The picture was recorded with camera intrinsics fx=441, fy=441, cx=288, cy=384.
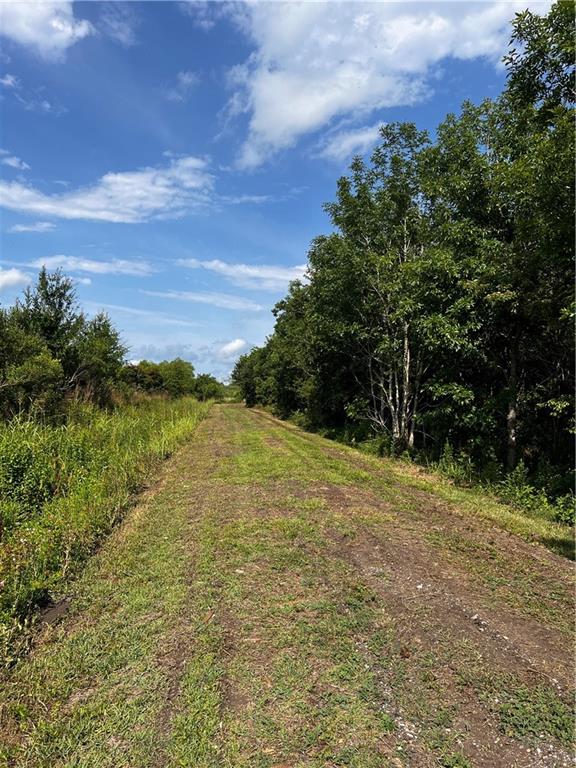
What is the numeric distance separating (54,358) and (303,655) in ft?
48.8

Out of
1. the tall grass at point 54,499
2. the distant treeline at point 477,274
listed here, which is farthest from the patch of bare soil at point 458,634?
the distant treeline at point 477,274

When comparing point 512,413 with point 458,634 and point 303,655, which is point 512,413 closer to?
point 458,634

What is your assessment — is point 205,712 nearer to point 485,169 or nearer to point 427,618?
point 427,618

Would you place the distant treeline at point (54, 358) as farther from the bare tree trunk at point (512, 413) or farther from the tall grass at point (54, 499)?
the bare tree trunk at point (512, 413)

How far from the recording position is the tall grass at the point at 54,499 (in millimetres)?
3754

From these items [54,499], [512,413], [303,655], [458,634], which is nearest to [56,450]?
[54,499]

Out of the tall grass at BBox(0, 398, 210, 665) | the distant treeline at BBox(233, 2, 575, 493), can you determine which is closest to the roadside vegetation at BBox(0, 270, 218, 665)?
the tall grass at BBox(0, 398, 210, 665)

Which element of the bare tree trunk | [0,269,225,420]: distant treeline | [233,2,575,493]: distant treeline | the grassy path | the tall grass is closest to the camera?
the grassy path

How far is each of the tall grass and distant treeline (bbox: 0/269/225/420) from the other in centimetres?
146

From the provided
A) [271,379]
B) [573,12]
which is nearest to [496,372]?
[573,12]

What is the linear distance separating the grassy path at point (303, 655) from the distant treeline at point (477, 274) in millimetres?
4066

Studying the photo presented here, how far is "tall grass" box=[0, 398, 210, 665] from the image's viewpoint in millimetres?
3754

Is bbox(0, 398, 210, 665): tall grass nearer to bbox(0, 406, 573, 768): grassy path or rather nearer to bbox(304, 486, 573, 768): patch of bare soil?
bbox(0, 406, 573, 768): grassy path

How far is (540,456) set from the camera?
910 centimetres
